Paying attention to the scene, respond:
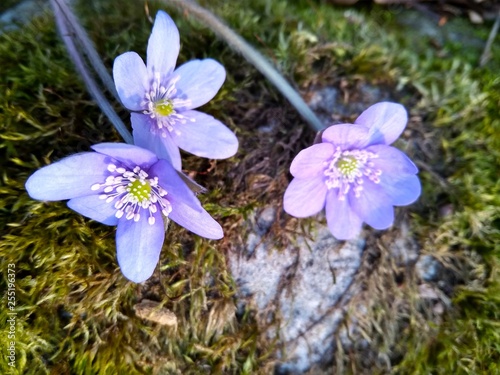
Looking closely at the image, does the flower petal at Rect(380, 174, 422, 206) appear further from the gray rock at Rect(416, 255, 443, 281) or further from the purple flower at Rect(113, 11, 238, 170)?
the purple flower at Rect(113, 11, 238, 170)

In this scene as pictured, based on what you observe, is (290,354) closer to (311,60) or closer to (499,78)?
(311,60)

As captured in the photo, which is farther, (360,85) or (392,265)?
(360,85)

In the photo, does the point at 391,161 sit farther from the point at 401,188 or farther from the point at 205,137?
the point at 205,137

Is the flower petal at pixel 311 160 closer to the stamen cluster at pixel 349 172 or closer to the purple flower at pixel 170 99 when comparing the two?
the stamen cluster at pixel 349 172

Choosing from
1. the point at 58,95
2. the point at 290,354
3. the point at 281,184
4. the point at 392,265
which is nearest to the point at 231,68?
the point at 281,184

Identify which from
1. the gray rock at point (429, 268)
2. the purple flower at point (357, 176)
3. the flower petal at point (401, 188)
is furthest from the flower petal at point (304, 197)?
the gray rock at point (429, 268)

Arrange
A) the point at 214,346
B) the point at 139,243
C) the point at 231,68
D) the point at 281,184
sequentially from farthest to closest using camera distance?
1. the point at 231,68
2. the point at 281,184
3. the point at 214,346
4. the point at 139,243

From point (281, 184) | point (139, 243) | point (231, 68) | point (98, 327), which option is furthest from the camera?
point (231, 68)
